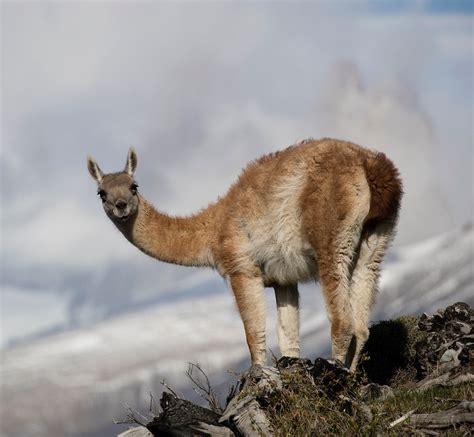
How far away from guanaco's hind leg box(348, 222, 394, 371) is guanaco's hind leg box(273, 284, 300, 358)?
139 centimetres

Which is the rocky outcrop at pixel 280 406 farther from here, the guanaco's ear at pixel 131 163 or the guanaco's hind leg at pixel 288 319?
the guanaco's ear at pixel 131 163

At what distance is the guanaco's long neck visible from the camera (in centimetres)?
1950

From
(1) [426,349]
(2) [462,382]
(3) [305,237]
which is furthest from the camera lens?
(1) [426,349]

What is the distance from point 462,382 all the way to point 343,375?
2238 mm

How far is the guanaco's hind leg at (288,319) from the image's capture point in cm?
1856

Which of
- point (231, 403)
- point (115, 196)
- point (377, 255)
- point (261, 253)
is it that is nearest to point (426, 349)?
point (377, 255)

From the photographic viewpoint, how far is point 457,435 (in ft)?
43.5

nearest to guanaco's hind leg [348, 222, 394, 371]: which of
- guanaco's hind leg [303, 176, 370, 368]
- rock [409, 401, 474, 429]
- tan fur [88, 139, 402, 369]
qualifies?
tan fur [88, 139, 402, 369]

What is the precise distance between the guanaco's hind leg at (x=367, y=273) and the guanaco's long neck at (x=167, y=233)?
3205 mm

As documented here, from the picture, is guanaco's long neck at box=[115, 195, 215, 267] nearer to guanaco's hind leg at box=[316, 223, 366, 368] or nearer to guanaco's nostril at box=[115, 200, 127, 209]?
guanaco's nostril at box=[115, 200, 127, 209]

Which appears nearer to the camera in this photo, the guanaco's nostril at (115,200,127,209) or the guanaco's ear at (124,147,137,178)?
the guanaco's nostril at (115,200,127,209)

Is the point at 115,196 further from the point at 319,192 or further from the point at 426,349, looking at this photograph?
the point at 426,349

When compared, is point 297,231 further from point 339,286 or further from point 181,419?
point 181,419

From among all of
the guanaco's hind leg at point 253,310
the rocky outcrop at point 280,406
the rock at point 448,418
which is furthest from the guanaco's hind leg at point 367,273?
the rock at point 448,418
